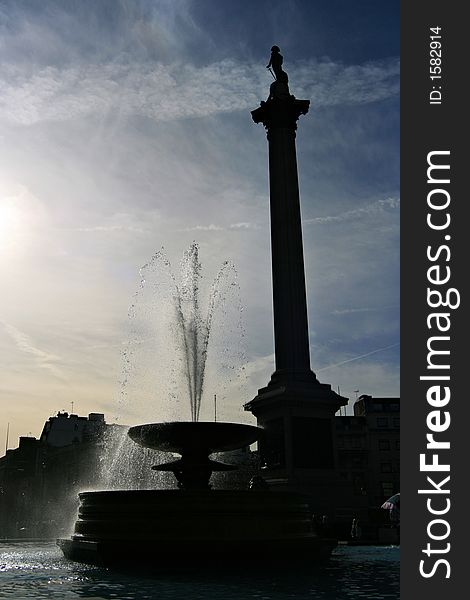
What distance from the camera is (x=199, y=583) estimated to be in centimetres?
988

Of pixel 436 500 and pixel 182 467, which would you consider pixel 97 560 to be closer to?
pixel 182 467

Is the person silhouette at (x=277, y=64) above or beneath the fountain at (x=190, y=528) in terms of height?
above

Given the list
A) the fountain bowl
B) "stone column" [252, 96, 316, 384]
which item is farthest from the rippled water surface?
"stone column" [252, 96, 316, 384]

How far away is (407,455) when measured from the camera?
327 inches

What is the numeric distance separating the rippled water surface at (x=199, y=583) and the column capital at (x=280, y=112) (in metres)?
27.9

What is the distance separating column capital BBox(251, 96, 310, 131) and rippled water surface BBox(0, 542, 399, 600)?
27.9 metres

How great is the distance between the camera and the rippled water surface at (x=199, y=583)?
28.4 feet

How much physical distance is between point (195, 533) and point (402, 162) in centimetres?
Answer: 752

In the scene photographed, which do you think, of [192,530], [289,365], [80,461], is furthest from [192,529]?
[80,461]

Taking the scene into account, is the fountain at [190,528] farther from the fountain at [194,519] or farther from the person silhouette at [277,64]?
the person silhouette at [277,64]

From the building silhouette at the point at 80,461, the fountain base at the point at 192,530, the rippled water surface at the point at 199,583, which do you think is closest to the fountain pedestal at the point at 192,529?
the fountain base at the point at 192,530

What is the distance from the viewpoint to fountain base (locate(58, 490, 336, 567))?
12430 millimetres

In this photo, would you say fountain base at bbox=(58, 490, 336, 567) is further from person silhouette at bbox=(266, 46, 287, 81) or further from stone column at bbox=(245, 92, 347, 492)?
person silhouette at bbox=(266, 46, 287, 81)

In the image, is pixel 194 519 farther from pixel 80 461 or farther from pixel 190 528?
pixel 80 461
